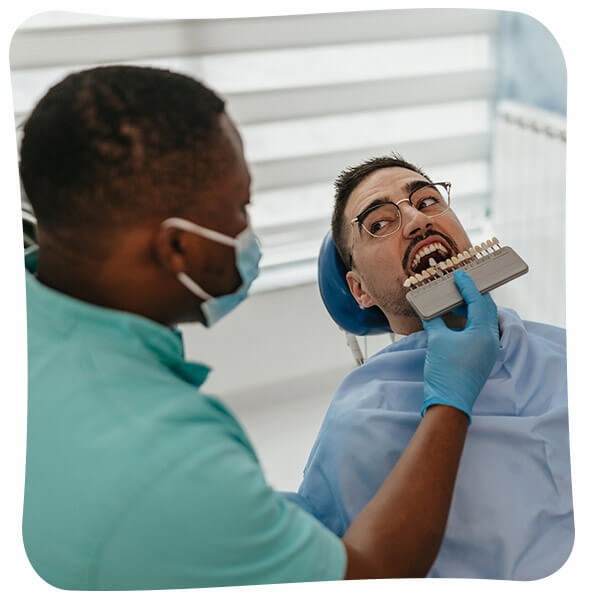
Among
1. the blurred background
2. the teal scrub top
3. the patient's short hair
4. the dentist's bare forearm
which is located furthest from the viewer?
the patient's short hair

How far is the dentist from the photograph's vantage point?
3.34 feet

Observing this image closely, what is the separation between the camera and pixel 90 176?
3.38 feet

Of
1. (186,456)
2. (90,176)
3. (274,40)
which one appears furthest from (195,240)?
(274,40)

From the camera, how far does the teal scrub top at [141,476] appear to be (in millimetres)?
1013

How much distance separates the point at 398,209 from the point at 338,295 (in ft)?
0.71

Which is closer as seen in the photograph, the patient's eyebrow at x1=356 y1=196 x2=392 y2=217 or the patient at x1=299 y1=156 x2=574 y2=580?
the patient at x1=299 y1=156 x2=574 y2=580

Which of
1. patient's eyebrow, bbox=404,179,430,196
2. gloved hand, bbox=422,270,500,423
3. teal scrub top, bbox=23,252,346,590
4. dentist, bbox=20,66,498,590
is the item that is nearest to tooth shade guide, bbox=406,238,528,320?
gloved hand, bbox=422,270,500,423

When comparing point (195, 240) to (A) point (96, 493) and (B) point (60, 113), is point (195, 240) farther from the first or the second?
(A) point (96, 493)

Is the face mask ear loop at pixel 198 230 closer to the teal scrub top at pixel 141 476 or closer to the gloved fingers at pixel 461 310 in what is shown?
the teal scrub top at pixel 141 476

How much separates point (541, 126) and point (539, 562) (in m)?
0.78

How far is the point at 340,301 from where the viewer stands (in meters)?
1.36

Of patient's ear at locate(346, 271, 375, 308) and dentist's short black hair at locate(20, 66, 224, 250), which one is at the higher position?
dentist's short black hair at locate(20, 66, 224, 250)

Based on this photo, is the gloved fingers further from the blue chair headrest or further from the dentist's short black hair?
the dentist's short black hair

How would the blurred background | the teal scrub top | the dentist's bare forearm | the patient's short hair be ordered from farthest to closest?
the patient's short hair → the blurred background → the dentist's bare forearm → the teal scrub top
